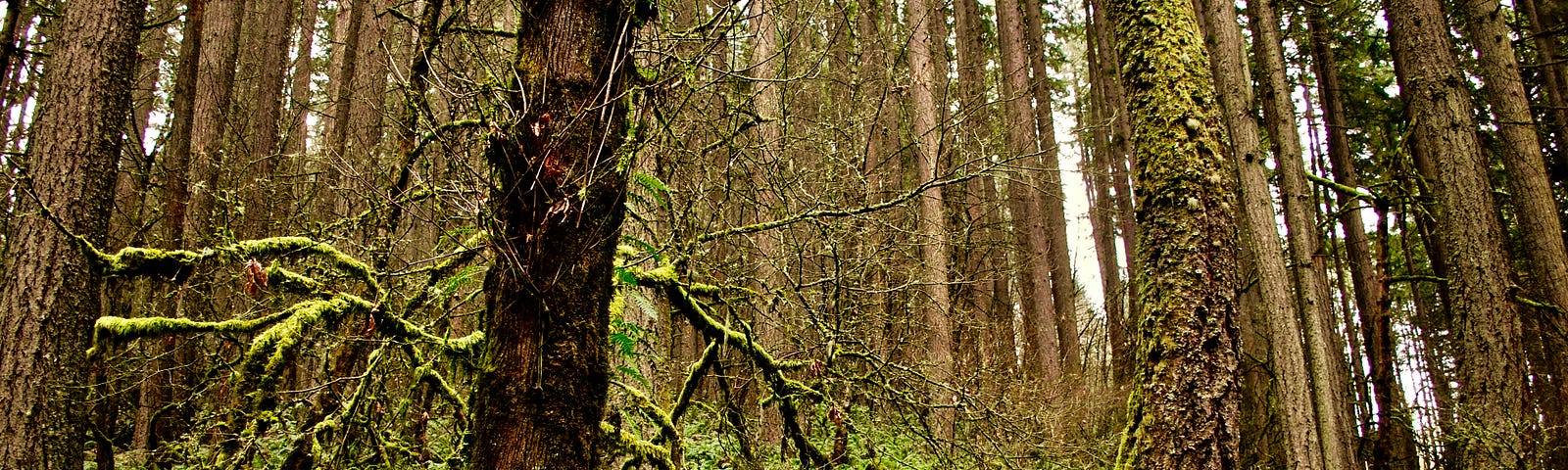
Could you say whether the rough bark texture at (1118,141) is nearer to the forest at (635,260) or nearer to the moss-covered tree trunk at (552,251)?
the forest at (635,260)

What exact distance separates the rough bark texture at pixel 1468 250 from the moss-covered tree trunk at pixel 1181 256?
5.89 m

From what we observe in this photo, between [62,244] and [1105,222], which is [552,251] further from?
[1105,222]

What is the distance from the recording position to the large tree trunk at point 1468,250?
7.69 metres

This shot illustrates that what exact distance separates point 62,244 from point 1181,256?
594cm

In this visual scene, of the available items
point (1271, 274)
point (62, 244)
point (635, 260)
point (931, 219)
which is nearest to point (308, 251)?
point (62, 244)

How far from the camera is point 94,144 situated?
485cm

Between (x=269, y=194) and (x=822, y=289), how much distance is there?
664 cm

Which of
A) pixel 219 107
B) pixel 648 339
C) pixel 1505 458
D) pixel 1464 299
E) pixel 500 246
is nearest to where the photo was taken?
pixel 500 246

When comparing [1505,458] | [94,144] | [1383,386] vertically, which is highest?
[94,144]

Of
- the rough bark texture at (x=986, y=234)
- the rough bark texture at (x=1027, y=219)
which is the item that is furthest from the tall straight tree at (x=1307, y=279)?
the rough bark texture at (x=1027, y=219)

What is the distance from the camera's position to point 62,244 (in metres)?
4.66

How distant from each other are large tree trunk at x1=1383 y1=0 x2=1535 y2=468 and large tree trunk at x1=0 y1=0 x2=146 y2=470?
10.8m

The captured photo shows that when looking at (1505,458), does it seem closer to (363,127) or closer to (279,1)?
(363,127)

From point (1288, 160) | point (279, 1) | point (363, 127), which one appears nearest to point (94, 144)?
point (363, 127)
